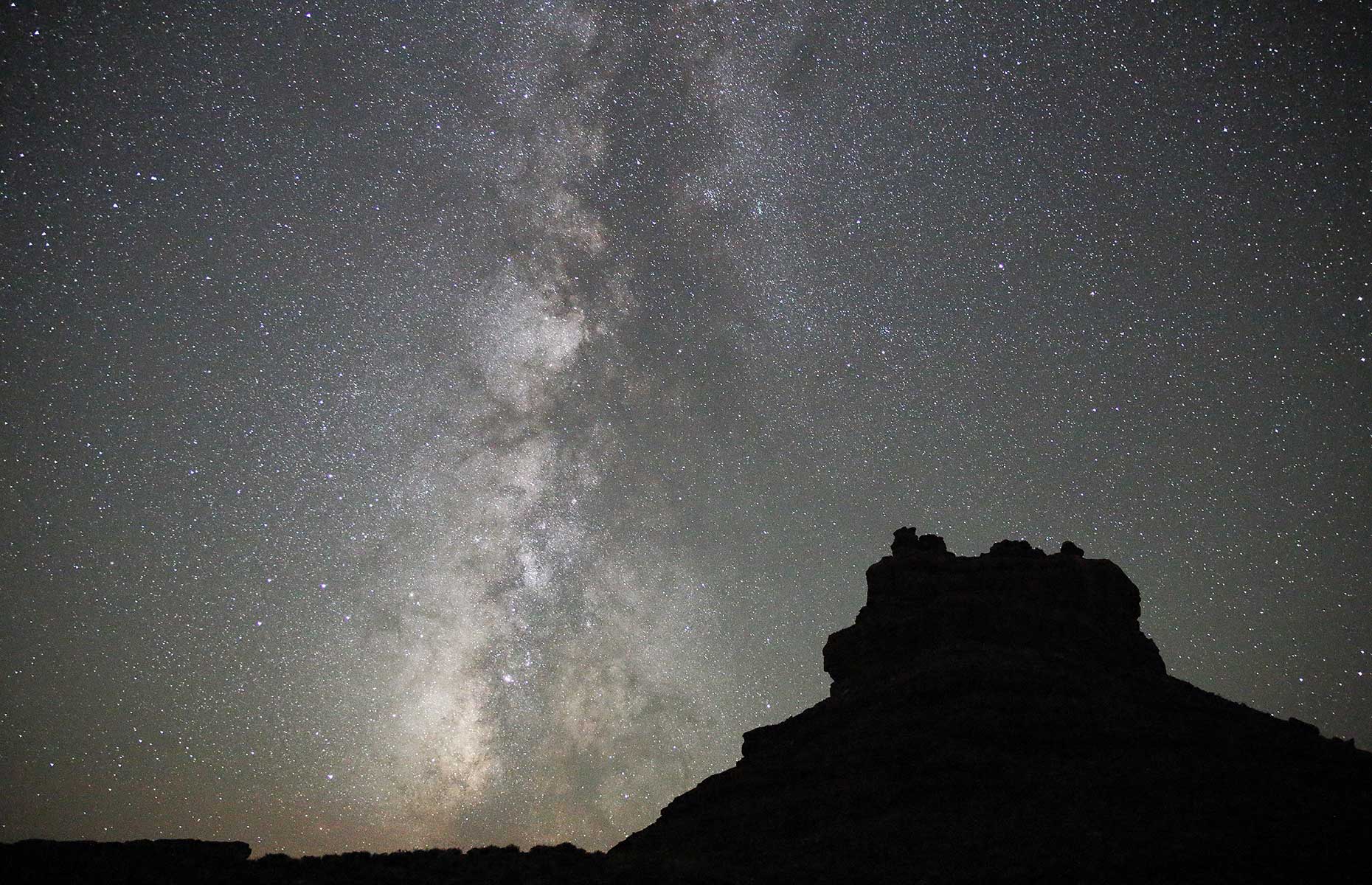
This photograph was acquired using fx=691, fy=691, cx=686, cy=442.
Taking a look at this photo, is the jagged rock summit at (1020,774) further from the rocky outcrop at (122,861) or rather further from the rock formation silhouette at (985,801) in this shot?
the rocky outcrop at (122,861)

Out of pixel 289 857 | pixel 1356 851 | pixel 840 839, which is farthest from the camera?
pixel 289 857

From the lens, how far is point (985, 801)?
1086 inches

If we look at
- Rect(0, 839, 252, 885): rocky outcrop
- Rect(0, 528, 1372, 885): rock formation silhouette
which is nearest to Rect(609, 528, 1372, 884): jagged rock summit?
Rect(0, 528, 1372, 885): rock formation silhouette

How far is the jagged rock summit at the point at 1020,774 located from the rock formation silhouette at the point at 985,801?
106 mm

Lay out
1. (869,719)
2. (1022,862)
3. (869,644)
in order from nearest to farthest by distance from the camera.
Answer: (1022,862) < (869,719) < (869,644)

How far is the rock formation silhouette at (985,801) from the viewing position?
2250 cm

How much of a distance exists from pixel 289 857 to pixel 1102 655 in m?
44.9

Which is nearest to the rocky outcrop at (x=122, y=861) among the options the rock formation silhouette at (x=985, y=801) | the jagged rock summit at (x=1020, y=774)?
the rock formation silhouette at (x=985, y=801)

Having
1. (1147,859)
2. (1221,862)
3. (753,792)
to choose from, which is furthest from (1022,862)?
(753,792)

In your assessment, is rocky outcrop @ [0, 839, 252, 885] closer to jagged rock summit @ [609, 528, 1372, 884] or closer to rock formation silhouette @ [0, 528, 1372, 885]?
rock formation silhouette @ [0, 528, 1372, 885]

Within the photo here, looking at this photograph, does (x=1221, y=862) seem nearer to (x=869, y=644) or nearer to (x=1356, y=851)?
(x=1356, y=851)

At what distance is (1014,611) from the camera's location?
4409 cm

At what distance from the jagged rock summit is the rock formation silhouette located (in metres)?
0.11

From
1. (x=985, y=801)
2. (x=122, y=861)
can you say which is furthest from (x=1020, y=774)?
(x=122, y=861)
